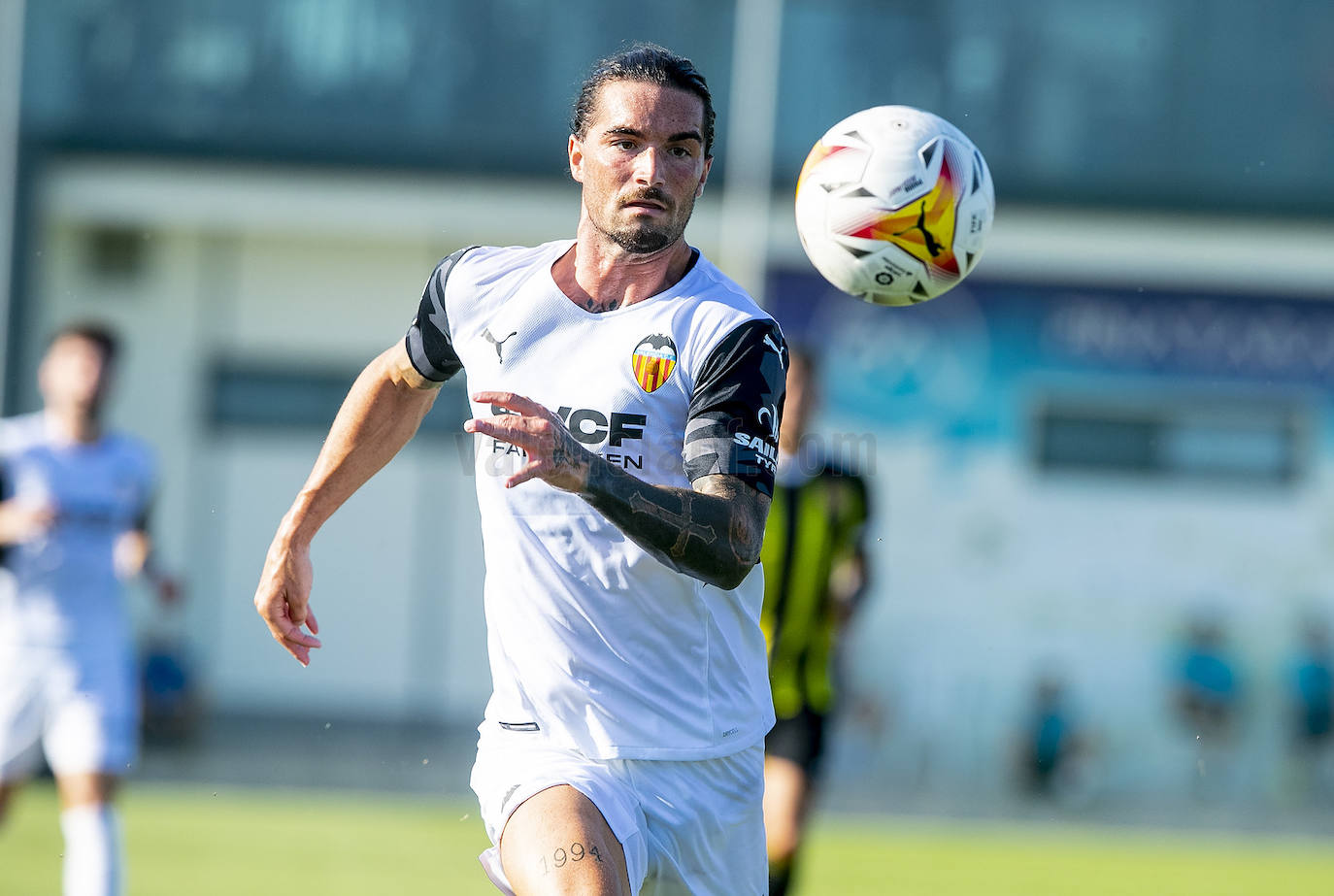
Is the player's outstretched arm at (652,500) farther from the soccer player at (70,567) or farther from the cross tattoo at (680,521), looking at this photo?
the soccer player at (70,567)

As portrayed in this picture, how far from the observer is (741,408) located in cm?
349

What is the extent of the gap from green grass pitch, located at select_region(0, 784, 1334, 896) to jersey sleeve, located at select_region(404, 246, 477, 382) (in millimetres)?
4881

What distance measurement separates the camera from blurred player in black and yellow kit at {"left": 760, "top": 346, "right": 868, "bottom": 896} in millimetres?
7082

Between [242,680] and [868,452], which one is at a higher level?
[868,452]

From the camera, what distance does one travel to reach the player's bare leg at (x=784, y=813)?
694cm

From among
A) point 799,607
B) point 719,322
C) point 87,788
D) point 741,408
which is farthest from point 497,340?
point 87,788

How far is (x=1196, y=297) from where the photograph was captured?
17.9 metres

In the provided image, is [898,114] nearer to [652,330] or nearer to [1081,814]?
[652,330]

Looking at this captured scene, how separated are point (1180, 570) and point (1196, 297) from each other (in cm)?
276

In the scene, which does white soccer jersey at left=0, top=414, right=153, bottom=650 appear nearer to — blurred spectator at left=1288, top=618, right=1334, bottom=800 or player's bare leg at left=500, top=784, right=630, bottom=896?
player's bare leg at left=500, top=784, right=630, bottom=896

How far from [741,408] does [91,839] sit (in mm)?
4186

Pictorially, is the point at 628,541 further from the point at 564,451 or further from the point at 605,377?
the point at 564,451

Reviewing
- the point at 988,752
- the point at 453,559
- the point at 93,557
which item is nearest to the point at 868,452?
the point at 988,752

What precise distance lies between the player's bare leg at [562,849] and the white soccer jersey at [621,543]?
0.19 metres
